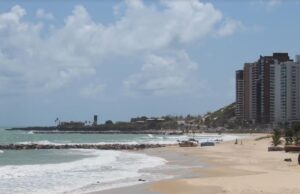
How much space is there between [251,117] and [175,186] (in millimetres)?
169327

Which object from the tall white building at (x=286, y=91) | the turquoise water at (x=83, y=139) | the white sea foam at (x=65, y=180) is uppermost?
the tall white building at (x=286, y=91)

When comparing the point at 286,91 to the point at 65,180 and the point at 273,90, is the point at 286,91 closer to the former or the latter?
the point at 273,90

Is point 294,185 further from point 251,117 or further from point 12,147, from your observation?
point 251,117

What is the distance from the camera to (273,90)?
17262 centimetres

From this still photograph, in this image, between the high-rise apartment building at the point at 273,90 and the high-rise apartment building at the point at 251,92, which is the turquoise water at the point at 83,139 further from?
the high-rise apartment building at the point at 251,92

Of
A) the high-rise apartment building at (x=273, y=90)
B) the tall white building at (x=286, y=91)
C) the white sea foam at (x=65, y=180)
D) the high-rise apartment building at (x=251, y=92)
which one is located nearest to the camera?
the white sea foam at (x=65, y=180)

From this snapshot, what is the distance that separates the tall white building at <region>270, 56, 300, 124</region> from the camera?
165 metres

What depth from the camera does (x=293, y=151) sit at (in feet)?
160

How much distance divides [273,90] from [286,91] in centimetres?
561

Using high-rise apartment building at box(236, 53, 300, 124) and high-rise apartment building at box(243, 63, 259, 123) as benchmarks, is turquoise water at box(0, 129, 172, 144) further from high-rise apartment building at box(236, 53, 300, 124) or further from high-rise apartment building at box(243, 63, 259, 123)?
high-rise apartment building at box(243, 63, 259, 123)

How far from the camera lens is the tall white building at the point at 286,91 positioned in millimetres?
165000

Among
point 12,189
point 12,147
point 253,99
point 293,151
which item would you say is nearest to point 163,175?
point 12,189

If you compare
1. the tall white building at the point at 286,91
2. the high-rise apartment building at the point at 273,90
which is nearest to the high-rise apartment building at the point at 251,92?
the high-rise apartment building at the point at 273,90

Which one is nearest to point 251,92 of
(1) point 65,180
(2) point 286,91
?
(2) point 286,91
